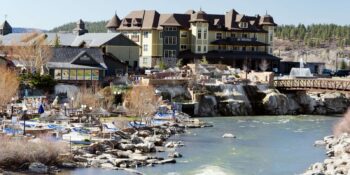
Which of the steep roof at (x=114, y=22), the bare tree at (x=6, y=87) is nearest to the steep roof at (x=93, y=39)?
the steep roof at (x=114, y=22)

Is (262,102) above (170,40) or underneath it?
underneath

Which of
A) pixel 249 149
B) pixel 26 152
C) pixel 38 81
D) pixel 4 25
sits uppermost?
pixel 4 25

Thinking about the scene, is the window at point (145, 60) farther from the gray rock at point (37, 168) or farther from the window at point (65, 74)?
the gray rock at point (37, 168)

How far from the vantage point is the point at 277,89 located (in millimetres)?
91938

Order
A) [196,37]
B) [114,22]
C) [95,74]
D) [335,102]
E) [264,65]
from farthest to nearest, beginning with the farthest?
1. [114,22]
2. [196,37]
3. [264,65]
4. [335,102]
5. [95,74]

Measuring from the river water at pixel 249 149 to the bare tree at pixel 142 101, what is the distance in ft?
18.8

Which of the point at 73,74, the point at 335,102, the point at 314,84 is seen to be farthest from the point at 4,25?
the point at 335,102

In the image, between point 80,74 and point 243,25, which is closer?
point 80,74

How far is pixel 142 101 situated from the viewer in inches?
2734

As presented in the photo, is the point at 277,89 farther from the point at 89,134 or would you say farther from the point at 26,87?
the point at 89,134

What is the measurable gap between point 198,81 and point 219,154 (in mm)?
35853

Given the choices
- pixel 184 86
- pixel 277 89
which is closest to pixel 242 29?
pixel 277 89

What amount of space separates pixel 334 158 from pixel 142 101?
26.0m

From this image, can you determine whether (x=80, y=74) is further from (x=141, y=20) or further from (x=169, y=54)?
(x=141, y=20)
